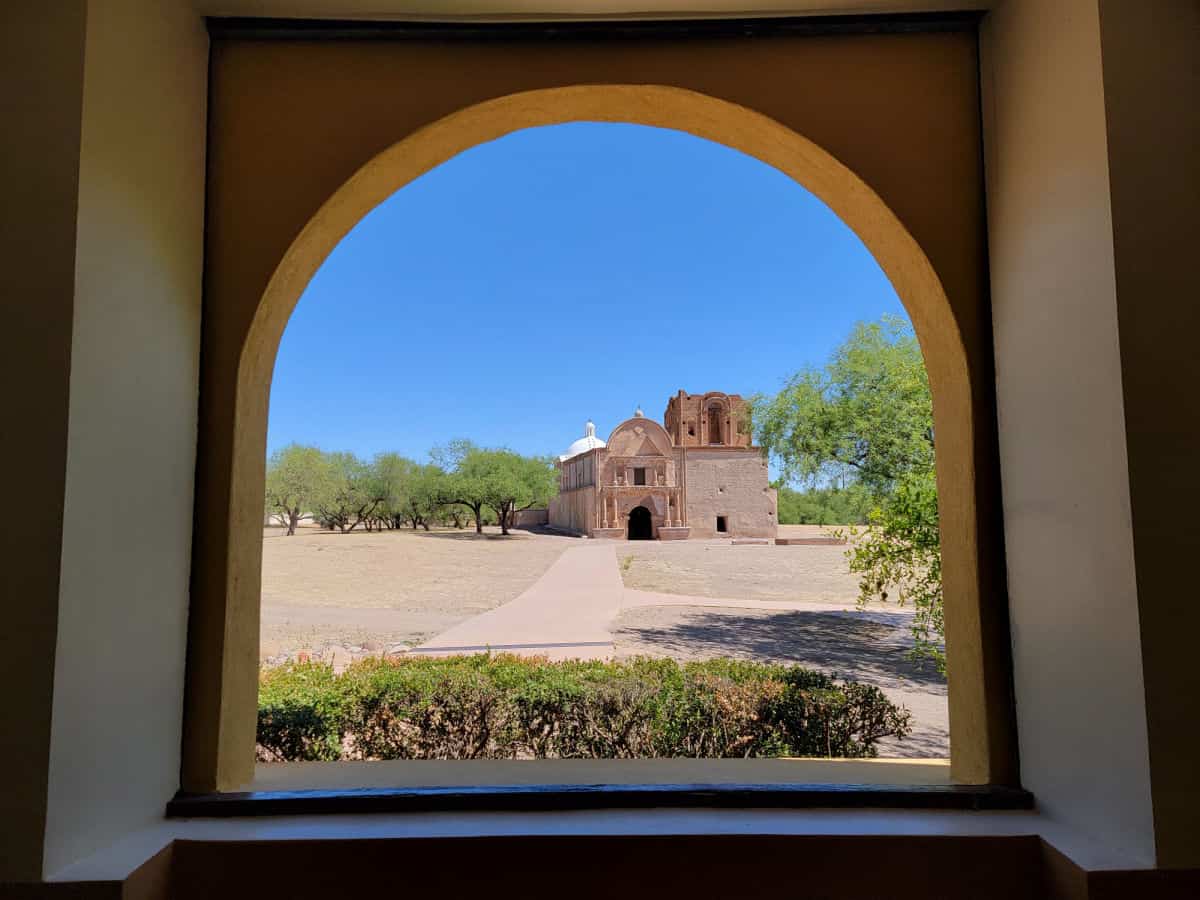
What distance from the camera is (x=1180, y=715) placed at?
1.31 metres

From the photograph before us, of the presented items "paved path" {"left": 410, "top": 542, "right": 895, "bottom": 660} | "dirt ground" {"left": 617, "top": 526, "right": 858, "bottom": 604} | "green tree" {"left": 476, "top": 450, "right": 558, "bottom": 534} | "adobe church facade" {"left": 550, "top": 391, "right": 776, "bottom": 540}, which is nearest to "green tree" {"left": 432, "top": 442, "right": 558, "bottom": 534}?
"green tree" {"left": 476, "top": 450, "right": 558, "bottom": 534}

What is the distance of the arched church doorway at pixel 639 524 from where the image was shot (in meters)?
31.9

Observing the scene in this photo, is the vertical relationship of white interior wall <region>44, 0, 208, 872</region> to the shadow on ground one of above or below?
above

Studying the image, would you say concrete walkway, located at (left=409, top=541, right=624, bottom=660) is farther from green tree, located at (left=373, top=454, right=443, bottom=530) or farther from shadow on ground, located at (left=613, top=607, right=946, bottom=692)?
green tree, located at (left=373, top=454, right=443, bottom=530)

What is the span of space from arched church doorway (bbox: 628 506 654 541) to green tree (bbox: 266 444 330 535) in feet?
52.4

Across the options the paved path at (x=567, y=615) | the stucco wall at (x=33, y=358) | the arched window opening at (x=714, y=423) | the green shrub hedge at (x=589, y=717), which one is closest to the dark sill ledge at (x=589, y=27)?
the stucco wall at (x=33, y=358)

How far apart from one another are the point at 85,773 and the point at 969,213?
2827 millimetres

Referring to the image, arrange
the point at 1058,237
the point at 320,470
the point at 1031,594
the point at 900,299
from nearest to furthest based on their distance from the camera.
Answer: the point at 1058,237 → the point at 1031,594 → the point at 900,299 → the point at 320,470

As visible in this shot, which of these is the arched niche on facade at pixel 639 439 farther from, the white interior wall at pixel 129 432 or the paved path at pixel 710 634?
the white interior wall at pixel 129 432

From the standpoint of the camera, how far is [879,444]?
7738 mm

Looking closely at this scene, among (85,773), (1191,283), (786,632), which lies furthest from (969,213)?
(786,632)

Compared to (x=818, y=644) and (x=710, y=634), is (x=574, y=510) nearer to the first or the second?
(x=710, y=634)

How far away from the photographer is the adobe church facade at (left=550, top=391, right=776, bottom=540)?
1223 inches

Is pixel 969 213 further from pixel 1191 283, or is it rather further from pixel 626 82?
pixel 626 82
